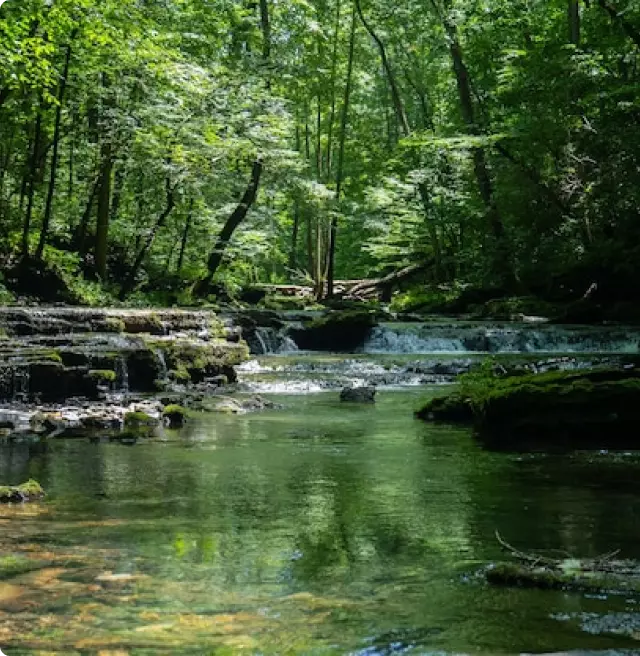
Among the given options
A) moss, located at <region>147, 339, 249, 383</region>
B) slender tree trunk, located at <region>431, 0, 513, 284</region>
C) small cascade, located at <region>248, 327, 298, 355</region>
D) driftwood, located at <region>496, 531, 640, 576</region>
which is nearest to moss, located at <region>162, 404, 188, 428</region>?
moss, located at <region>147, 339, 249, 383</region>

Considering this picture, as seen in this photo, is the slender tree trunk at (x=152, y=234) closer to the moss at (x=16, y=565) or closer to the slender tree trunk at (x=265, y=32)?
the slender tree trunk at (x=265, y=32)

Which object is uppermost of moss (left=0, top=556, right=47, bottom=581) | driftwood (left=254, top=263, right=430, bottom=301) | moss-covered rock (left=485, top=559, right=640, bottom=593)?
driftwood (left=254, top=263, right=430, bottom=301)

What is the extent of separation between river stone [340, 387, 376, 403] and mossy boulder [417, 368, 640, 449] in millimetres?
3484

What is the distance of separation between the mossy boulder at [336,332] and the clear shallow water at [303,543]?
40.2ft

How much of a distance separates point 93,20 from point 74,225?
8.86 metres

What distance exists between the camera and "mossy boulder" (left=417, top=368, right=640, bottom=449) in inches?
336

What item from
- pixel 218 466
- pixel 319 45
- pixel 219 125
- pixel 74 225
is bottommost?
pixel 218 466

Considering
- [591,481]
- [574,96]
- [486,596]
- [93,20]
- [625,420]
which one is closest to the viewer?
[486,596]

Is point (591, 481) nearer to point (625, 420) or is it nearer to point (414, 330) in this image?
point (625, 420)

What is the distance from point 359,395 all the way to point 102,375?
3.83 m

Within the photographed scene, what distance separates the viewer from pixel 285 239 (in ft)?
150

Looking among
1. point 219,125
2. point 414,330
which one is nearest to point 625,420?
point 414,330

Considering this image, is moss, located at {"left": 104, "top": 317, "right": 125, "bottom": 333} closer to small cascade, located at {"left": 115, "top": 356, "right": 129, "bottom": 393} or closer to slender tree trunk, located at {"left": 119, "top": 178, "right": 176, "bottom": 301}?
small cascade, located at {"left": 115, "top": 356, "right": 129, "bottom": 393}

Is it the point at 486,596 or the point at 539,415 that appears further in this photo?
the point at 539,415
